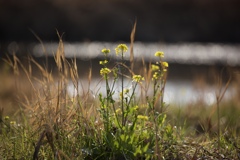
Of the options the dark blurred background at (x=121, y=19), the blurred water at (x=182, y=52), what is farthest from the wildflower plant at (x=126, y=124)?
the dark blurred background at (x=121, y=19)

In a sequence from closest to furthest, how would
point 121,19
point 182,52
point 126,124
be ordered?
point 126,124, point 121,19, point 182,52

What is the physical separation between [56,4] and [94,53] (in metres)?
2.64

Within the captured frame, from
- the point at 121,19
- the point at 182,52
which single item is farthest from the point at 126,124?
the point at 182,52

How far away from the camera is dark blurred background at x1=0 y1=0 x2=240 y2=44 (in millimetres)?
20891

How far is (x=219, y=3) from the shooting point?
68.6ft

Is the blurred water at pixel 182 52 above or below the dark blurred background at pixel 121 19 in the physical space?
below

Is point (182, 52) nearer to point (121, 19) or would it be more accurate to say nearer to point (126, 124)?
point (121, 19)

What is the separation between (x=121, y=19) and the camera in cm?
2073

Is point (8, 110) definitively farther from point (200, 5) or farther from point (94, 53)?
point (200, 5)

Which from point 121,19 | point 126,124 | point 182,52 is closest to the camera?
point 126,124

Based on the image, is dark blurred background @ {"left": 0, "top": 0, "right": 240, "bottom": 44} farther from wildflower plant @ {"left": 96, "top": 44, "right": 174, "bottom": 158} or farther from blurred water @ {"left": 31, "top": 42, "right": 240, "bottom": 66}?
wildflower plant @ {"left": 96, "top": 44, "right": 174, "bottom": 158}

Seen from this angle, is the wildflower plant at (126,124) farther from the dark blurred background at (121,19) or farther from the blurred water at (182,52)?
the dark blurred background at (121,19)

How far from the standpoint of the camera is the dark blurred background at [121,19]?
68.5ft

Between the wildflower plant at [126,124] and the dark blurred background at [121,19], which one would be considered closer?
the wildflower plant at [126,124]
